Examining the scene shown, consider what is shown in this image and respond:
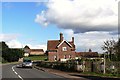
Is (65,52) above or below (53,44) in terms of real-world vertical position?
below

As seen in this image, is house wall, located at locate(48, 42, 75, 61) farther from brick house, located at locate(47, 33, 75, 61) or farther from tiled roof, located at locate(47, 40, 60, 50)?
tiled roof, located at locate(47, 40, 60, 50)

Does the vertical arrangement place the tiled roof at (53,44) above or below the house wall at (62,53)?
above

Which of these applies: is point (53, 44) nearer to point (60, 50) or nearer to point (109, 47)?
point (60, 50)

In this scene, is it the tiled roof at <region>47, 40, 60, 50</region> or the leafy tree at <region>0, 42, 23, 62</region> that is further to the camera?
the leafy tree at <region>0, 42, 23, 62</region>

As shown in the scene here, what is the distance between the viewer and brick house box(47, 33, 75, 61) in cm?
8519

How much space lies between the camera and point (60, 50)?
85.6 meters

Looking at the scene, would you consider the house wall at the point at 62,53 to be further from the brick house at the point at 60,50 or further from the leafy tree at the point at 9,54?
the leafy tree at the point at 9,54

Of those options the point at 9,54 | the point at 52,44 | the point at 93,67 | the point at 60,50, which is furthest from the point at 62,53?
the point at 93,67

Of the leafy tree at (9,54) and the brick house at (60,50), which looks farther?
the leafy tree at (9,54)

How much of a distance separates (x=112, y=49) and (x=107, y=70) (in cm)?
2310

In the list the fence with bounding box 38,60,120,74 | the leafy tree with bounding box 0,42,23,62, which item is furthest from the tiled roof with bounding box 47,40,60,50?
the fence with bounding box 38,60,120,74

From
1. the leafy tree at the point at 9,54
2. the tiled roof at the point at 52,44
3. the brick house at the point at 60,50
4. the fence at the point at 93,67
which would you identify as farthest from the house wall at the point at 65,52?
the fence at the point at 93,67

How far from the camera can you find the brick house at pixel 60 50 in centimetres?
8519

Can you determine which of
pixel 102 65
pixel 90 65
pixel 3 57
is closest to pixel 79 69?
pixel 90 65
